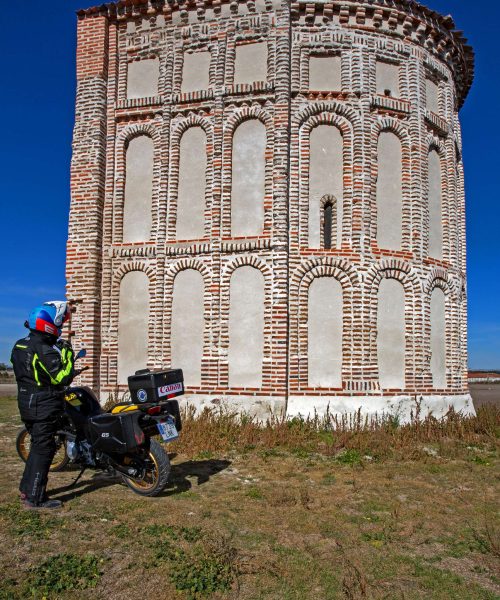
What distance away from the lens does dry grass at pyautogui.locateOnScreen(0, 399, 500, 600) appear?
395 cm

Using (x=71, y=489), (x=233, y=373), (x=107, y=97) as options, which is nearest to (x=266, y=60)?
(x=107, y=97)

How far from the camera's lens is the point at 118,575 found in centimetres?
407

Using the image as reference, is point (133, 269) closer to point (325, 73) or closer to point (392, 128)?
point (325, 73)

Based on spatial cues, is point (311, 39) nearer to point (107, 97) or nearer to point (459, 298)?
point (107, 97)

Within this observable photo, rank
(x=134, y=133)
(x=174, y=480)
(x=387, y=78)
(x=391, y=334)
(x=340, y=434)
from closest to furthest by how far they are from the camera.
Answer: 1. (x=174, y=480)
2. (x=340, y=434)
3. (x=391, y=334)
4. (x=387, y=78)
5. (x=134, y=133)

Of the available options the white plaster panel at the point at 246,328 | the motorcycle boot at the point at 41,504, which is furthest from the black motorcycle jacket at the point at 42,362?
the white plaster panel at the point at 246,328

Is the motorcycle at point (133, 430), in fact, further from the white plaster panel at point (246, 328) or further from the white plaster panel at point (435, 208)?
the white plaster panel at point (435, 208)

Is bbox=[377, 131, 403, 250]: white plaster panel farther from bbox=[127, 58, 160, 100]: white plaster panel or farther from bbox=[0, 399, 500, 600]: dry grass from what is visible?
bbox=[127, 58, 160, 100]: white plaster panel

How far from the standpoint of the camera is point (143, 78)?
42.8 feet

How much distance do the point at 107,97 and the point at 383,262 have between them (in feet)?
25.9

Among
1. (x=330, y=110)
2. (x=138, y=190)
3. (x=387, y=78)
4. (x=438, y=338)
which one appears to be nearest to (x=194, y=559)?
(x=438, y=338)

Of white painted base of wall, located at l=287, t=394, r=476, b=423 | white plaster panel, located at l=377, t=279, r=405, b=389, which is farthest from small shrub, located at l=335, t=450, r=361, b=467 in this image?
white plaster panel, located at l=377, t=279, r=405, b=389

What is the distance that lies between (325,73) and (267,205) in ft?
11.6

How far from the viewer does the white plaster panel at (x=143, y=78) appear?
12930 mm
